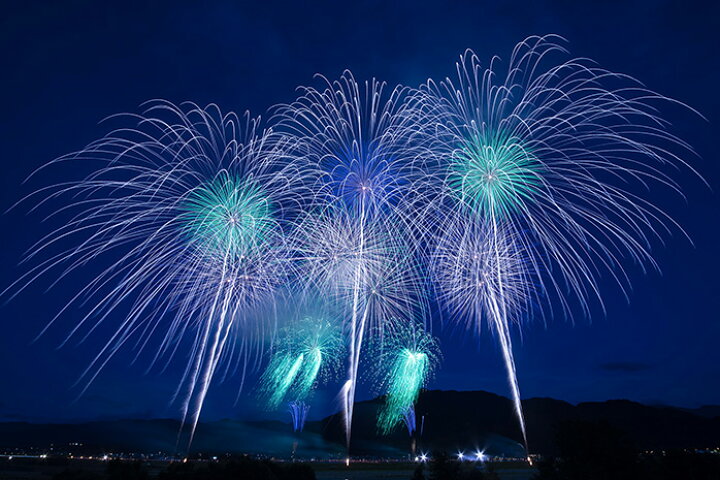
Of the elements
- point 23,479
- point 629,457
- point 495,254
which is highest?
point 495,254

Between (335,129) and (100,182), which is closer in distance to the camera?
(100,182)

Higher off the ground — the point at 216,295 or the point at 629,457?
the point at 216,295

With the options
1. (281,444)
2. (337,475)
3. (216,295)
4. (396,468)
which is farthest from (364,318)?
(281,444)

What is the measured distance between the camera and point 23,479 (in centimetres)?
4081

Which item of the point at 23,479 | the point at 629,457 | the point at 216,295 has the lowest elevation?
the point at 23,479

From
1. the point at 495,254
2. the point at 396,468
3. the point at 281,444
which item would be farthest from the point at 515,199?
the point at 281,444

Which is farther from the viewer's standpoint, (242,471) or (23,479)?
(23,479)

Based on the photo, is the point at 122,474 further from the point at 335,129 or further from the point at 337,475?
the point at 337,475

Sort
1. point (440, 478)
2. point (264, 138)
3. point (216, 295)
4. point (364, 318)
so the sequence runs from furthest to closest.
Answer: point (364, 318)
point (216, 295)
point (264, 138)
point (440, 478)

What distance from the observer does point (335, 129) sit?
3681 cm

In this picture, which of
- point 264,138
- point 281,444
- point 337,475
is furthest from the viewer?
point 281,444

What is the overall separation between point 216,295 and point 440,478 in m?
20.2

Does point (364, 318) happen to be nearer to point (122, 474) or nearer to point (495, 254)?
point (495, 254)

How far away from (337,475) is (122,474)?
117 feet
